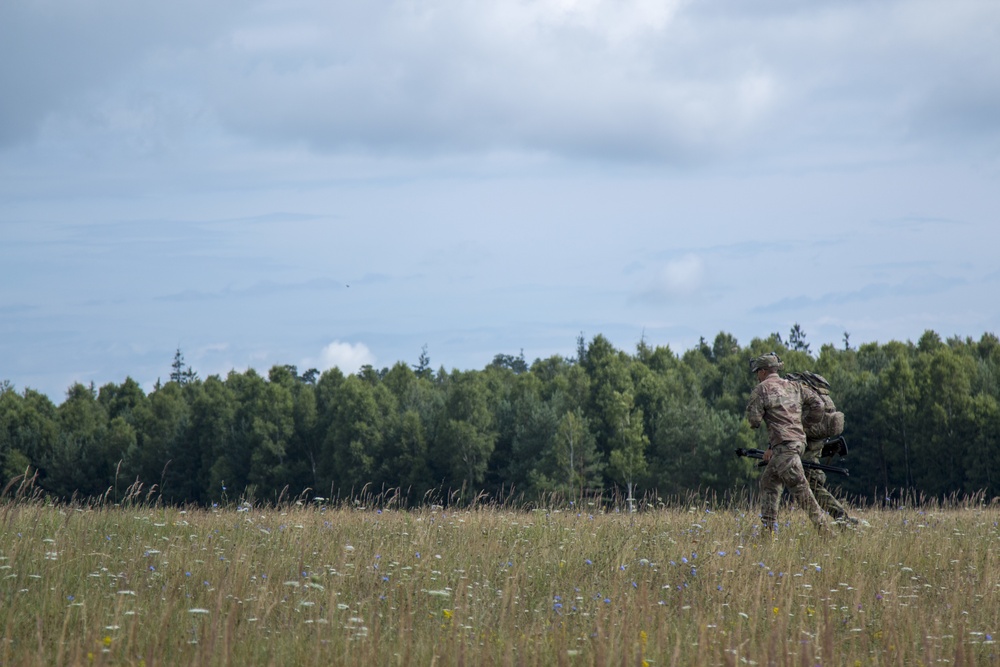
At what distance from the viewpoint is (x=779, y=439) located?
10469mm

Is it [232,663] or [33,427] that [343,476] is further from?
[232,663]

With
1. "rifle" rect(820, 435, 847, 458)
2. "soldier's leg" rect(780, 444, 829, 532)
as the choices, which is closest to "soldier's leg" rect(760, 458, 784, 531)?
"soldier's leg" rect(780, 444, 829, 532)

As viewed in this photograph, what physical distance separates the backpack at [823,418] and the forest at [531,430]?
35.3m

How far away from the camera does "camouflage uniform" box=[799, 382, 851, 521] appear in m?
10.9

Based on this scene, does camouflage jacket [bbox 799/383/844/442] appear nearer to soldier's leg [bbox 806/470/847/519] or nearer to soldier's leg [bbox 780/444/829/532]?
soldier's leg [bbox 806/470/847/519]

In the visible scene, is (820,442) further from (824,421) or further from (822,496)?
(822,496)

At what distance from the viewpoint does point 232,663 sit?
18.2ft

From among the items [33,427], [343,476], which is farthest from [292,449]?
[33,427]

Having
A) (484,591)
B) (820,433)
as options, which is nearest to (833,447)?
(820,433)

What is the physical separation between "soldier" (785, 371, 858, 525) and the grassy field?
421 mm

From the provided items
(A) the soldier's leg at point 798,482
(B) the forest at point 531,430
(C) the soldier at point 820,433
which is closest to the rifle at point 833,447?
(C) the soldier at point 820,433

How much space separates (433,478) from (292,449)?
15150 mm

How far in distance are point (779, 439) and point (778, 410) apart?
301mm

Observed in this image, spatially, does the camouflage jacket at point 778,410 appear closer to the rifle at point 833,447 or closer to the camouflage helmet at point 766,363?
the camouflage helmet at point 766,363
